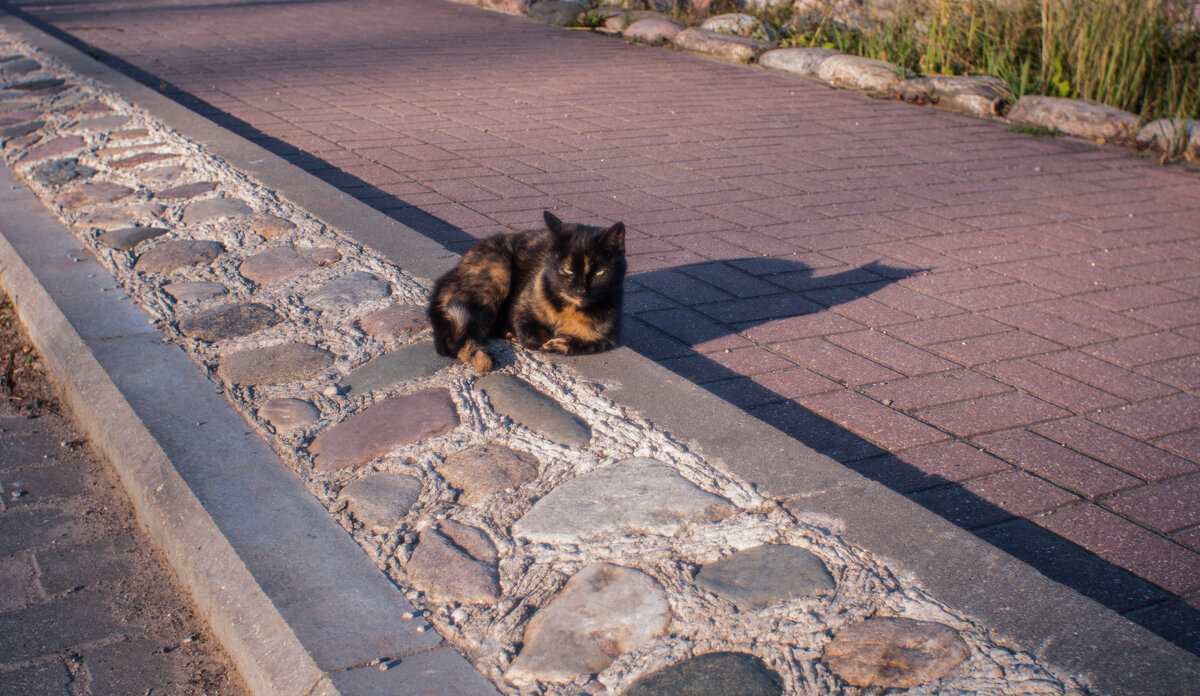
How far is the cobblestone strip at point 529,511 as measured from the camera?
2.00 meters

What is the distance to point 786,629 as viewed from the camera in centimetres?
209

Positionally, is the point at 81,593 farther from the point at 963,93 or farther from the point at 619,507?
the point at 963,93

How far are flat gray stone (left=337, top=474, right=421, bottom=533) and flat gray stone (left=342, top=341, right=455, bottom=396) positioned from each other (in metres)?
0.56

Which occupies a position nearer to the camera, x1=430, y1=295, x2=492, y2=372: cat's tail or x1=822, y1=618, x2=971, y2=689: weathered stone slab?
x1=822, y1=618, x2=971, y2=689: weathered stone slab

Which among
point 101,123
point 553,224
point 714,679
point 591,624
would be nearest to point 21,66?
point 101,123

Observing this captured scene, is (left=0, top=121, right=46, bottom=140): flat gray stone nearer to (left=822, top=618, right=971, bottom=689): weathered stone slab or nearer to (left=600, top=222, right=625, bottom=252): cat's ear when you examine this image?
(left=600, top=222, right=625, bottom=252): cat's ear

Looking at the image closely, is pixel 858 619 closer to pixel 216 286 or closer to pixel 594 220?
pixel 216 286

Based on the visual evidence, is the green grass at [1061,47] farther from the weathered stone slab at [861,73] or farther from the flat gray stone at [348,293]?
the flat gray stone at [348,293]

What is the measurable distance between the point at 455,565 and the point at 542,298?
140cm

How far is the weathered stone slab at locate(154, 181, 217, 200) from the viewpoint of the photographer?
497 cm

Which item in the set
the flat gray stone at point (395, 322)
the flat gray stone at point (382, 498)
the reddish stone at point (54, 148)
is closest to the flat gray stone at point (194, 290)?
the flat gray stone at point (395, 322)

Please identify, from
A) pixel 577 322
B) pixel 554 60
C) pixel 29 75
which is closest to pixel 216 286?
pixel 577 322

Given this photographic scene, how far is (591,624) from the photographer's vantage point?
2125 millimetres

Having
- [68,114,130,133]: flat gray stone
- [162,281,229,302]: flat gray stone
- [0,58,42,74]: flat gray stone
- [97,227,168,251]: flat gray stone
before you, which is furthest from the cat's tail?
[0,58,42,74]: flat gray stone
